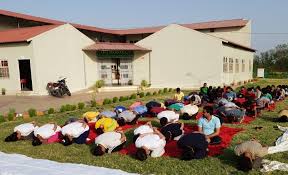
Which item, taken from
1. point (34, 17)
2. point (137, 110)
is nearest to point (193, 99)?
point (137, 110)

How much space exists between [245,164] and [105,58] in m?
19.2

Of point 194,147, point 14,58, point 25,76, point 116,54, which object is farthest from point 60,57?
point 194,147

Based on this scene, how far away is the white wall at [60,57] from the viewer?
18594mm

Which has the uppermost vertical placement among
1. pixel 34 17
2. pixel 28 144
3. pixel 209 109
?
pixel 34 17

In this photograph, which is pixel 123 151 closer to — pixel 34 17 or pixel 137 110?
pixel 137 110

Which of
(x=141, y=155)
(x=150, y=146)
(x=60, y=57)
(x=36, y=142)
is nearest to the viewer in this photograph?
(x=141, y=155)

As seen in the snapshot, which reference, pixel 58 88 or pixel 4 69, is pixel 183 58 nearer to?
pixel 58 88

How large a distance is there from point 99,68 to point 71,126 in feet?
51.8

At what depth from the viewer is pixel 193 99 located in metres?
13.2

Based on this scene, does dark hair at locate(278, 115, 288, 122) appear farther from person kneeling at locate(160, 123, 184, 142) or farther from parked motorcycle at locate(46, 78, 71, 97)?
parked motorcycle at locate(46, 78, 71, 97)

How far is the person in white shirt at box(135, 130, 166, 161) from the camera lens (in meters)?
6.29

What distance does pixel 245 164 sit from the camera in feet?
17.9

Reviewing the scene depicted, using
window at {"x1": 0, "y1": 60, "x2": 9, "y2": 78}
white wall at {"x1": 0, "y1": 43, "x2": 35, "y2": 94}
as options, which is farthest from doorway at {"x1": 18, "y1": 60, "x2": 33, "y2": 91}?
window at {"x1": 0, "y1": 60, "x2": 9, "y2": 78}

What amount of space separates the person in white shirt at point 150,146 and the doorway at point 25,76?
48.4 feet
